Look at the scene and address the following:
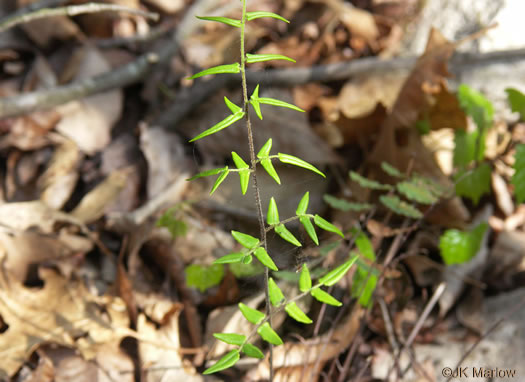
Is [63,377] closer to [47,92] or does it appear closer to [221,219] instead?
[221,219]

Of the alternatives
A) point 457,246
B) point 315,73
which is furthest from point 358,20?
point 457,246

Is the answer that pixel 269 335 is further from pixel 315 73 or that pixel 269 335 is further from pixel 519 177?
pixel 315 73

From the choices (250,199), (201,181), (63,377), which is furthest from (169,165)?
(63,377)

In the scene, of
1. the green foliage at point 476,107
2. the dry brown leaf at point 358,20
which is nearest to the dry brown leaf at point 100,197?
the green foliage at point 476,107

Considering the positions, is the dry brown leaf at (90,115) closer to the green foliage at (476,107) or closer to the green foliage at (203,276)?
the green foliage at (203,276)

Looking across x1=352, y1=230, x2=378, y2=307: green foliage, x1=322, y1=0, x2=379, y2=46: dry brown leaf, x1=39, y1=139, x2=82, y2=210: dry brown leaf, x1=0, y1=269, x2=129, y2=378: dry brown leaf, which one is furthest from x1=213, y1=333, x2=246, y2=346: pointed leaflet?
x1=322, y1=0, x2=379, y2=46: dry brown leaf

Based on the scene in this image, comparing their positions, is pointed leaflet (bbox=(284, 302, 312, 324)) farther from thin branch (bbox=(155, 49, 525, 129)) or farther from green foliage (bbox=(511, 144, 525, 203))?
thin branch (bbox=(155, 49, 525, 129))

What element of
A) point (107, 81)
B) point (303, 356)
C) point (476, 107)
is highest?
point (476, 107)
